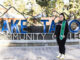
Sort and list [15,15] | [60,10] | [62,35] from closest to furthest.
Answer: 1. [62,35]
2. [15,15]
3. [60,10]

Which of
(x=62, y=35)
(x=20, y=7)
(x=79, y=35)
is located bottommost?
(x=79, y=35)

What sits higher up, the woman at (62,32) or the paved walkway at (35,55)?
the woman at (62,32)

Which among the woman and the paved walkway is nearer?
the woman

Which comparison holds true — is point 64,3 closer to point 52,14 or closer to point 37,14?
point 52,14

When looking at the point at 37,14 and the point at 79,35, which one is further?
the point at 37,14

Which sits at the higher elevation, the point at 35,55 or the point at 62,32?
the point at 62,32

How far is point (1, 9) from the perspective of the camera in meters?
14.3

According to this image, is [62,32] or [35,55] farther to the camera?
[35,55]

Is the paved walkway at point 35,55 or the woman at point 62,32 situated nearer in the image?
the woman at point 62,32

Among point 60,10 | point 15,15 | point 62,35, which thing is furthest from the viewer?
point 60,10

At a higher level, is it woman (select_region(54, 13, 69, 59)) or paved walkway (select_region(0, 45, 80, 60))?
woman (select_region(54, 13, 69, 59))

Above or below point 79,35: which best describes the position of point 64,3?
above

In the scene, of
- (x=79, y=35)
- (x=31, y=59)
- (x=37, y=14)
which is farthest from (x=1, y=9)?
(x=31, y=59)

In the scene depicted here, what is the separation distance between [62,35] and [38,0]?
966 cm
